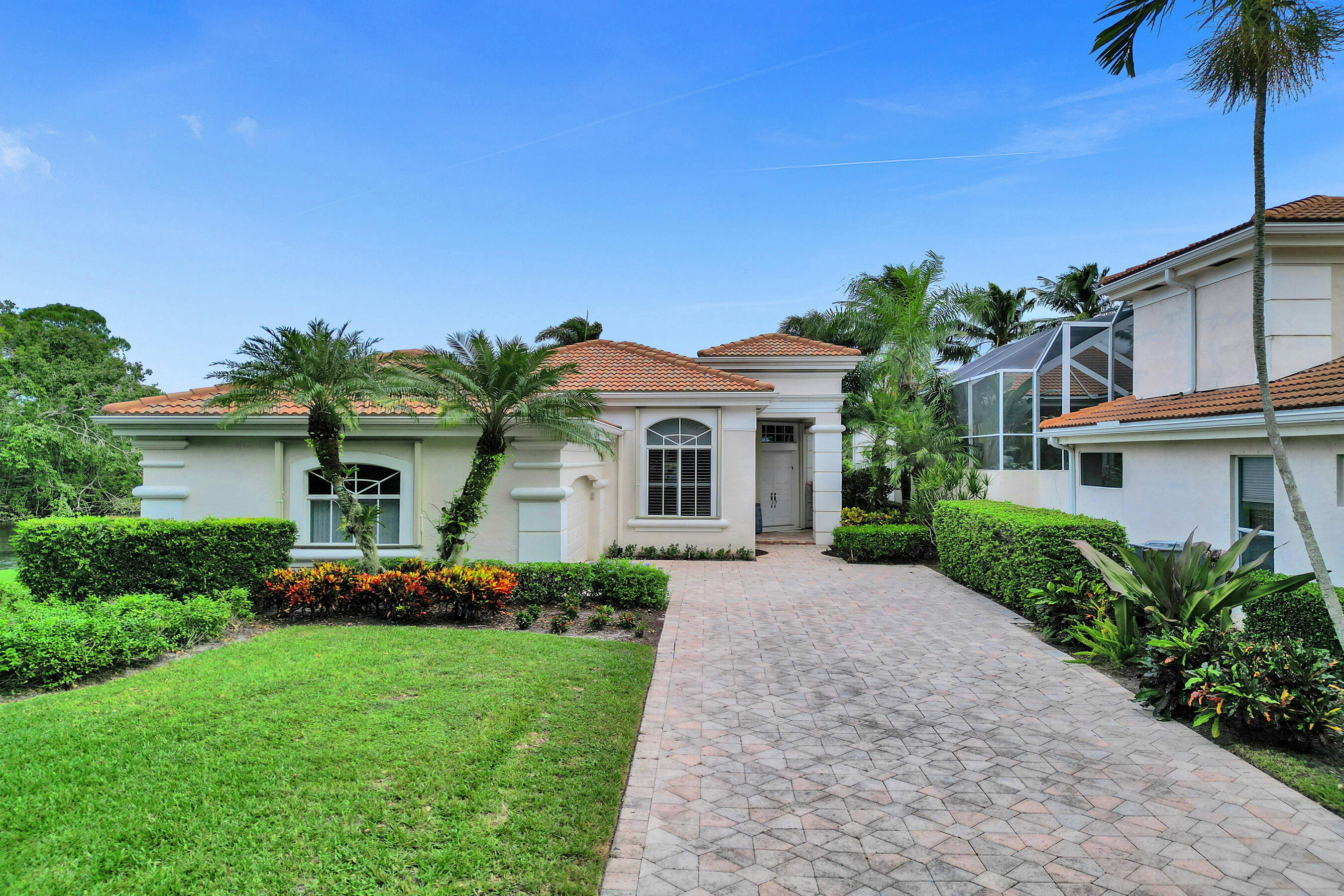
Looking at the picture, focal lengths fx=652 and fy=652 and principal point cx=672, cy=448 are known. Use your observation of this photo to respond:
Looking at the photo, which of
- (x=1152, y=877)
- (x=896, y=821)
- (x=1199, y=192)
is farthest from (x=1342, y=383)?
(x=896, y=821)

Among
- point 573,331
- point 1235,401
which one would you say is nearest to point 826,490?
point 1235,401

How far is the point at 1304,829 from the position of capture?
405cm

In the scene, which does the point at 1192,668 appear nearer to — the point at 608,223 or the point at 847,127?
the point at 847,127

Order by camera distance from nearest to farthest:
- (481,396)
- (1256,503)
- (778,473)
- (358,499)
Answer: (1256,503) → (481,396) → (358,499) → (778,473)

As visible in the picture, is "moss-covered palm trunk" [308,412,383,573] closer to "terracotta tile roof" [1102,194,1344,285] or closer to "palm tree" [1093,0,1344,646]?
"palm tree" [1093,0,1344,646]

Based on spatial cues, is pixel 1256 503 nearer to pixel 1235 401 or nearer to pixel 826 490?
pixel 1235 401

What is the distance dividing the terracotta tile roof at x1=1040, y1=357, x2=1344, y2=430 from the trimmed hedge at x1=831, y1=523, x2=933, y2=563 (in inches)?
168

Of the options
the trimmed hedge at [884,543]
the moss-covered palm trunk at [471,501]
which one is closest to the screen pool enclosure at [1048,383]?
the trimmed hedge at [884,543]

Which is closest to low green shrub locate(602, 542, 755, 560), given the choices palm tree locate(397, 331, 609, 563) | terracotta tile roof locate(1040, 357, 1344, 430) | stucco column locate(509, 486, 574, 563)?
stucco column locate(509, 486, 574, 563)

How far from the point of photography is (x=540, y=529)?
458 inches

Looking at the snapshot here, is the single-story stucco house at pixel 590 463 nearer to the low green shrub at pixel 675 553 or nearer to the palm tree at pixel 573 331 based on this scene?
the low green shrub at pixel 675 553

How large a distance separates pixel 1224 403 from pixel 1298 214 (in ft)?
10.5

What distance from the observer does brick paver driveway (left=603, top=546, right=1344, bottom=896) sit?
362 cm

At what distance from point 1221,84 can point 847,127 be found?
10730mm
